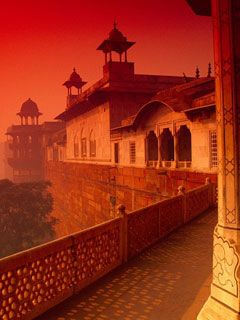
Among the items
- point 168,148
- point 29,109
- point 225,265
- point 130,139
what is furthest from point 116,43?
point 29,109

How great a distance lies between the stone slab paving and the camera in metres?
4.09

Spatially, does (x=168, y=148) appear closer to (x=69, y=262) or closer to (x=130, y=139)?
(x=130, y=139)

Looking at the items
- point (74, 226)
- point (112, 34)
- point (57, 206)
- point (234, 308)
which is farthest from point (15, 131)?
point (234, 308)

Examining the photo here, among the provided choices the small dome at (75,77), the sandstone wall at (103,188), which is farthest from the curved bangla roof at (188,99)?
the small dome at (75,77)

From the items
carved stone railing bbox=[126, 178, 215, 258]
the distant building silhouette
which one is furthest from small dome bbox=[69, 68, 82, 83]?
carved stone railing bbox=[126, 178, 215, 258]

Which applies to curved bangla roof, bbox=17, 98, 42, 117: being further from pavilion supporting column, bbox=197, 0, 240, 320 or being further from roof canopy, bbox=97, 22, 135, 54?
pavilion supporting column, bbox=197, 0, 240, 320

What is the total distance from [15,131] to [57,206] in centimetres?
1757

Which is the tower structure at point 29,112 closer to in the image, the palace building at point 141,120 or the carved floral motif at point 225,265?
the palace building at point 141,120

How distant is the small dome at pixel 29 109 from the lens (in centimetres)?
5369

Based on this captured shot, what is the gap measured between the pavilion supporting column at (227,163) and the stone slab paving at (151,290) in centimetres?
90

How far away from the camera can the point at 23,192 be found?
25844 mm

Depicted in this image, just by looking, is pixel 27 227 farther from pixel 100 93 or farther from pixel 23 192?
pixel 100 93

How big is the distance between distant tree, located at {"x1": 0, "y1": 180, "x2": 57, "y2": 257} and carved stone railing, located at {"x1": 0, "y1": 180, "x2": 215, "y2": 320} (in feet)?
61.2

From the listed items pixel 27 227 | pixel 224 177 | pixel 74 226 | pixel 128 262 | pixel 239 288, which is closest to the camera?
pixel 239 288
